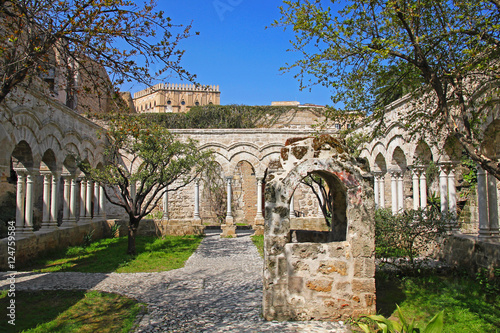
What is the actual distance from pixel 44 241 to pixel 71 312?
17.7 feet

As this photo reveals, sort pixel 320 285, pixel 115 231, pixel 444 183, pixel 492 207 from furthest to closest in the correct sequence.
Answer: pixel 115 231 → pixel 444 183 → pixel 492 207 → pixel 320 285

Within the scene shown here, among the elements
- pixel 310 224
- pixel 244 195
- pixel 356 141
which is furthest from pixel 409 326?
pixel 244 195

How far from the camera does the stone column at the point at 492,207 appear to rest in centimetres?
729

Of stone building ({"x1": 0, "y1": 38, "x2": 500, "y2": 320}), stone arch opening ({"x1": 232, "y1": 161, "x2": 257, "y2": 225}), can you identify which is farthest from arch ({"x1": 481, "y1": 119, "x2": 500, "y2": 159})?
stone arch opening ({"x1": 232, "y1": 161, "x2": 257, "y2": 225})

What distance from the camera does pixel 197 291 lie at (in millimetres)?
6305

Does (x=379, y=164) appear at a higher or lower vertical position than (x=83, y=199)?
higher

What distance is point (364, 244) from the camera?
4.64m

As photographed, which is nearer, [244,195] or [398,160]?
[398,160]

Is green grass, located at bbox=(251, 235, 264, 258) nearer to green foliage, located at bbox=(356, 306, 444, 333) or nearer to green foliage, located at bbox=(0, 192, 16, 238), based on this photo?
green foliage, located at bbox=(356, 306, 444, 333)

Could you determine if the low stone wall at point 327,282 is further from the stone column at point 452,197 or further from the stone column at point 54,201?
the stone column at point 54,201

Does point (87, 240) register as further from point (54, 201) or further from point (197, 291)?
point (197, 291)

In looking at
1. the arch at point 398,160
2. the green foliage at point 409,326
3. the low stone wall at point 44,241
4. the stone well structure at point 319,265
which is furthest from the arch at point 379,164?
the low stone wall at point 44,241

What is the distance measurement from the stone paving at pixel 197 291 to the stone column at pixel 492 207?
461 centimetres

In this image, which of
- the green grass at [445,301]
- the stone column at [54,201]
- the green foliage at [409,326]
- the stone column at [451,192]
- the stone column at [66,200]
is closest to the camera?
the green foliage at [409,326]
